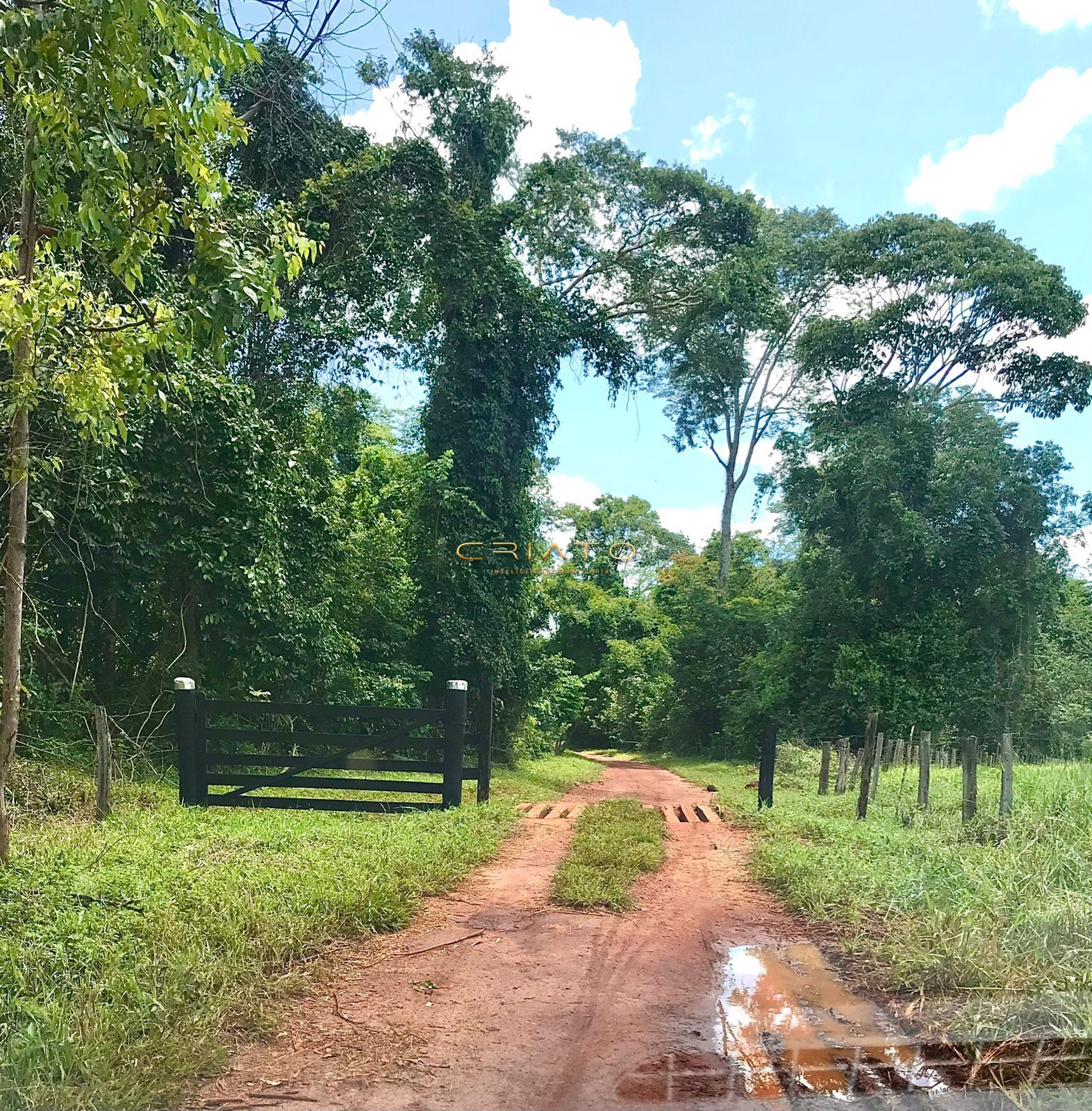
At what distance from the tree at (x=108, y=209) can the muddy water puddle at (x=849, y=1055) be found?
4.41m

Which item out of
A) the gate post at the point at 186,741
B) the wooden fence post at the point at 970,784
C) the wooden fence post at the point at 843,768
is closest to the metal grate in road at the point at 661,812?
the wooden fence post at the point at 843,768

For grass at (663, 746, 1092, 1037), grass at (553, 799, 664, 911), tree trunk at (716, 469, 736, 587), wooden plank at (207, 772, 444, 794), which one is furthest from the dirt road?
tree trunk at (716, 469, 736, 587)

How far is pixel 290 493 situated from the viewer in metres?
13.5

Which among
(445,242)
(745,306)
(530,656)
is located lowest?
(530,656)

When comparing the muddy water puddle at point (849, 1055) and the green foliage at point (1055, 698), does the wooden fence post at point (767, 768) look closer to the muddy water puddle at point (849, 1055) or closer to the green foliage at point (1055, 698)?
the muddy water puddle at point (849, 1055)

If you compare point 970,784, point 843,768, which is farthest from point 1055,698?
point 970,784

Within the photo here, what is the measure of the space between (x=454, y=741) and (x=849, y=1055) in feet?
21.1

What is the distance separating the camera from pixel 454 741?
9875 mm

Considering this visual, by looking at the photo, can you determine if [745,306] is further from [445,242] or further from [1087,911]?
[1087,911]

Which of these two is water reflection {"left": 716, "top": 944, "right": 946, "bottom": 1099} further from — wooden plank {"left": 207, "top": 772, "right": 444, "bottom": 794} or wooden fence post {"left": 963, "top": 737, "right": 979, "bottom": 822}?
wooden plank {"left": 207, "top": 772, "right": 444, "bottom": 794}

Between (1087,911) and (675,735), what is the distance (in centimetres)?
2766

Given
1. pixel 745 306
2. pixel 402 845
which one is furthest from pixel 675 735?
pixel 402 845

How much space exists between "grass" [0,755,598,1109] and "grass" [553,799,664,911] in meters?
0.92

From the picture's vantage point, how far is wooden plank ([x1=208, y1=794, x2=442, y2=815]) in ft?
30.9
